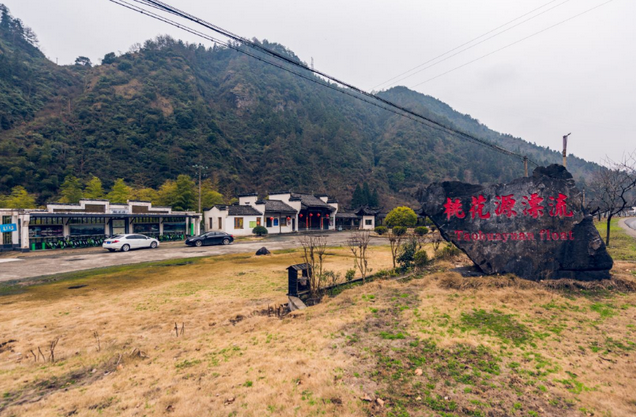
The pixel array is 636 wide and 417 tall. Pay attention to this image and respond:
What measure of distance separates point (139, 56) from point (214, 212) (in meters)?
86.3

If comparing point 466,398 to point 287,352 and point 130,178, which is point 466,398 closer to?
point 287,352

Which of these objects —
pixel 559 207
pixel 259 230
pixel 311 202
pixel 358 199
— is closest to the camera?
pixel 559 207

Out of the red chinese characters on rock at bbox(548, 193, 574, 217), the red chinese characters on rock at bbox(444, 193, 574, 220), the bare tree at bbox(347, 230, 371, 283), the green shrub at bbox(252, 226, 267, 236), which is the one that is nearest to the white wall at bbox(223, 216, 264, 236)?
the green shrub at bbox(252, 226, 267, 236)

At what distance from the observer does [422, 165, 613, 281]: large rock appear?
326 inches

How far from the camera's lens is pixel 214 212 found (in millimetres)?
33375

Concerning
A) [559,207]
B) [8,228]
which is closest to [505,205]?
[559,207]

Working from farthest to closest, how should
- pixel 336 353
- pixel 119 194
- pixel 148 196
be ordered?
pixel 148 196
pixel 119 194
pixel 336 353

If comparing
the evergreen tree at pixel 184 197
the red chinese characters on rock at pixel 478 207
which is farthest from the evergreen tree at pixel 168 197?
the red chinese characters on rock at pixel 478 207

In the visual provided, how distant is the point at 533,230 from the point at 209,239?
22.3m

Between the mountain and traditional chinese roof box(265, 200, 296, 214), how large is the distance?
2403 cm

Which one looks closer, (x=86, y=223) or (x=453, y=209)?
(x=453, y=209)

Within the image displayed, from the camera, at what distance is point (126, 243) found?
20188 mm

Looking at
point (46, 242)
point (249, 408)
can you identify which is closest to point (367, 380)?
point (249, 408)

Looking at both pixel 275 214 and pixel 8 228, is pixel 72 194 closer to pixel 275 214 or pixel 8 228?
pixel 8 228
